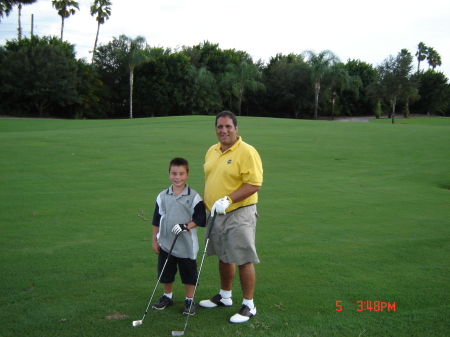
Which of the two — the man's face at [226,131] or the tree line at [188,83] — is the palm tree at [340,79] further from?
the man's face at [226,131]

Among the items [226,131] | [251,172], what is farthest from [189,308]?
[226,131]

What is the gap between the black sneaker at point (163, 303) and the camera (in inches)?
166

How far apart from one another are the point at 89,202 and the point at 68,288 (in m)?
4.12

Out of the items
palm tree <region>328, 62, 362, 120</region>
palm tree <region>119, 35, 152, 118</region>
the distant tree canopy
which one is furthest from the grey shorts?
palm tree <region>328, 62, 362, 120</region>

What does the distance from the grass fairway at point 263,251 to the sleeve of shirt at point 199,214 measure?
89 cm

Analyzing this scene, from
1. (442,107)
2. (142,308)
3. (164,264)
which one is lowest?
(142,308)

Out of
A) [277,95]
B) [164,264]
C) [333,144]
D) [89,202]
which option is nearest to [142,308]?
[164,264]

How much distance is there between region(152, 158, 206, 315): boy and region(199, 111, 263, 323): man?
18cm

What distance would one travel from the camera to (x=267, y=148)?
1719cm

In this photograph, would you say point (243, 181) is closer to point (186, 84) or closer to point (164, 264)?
point (164, 264)

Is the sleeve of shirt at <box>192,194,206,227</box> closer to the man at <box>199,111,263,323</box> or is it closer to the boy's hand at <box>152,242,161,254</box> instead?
the man at <box>199,111,263,323</box>

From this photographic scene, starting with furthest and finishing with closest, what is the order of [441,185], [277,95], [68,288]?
[277,95] → [441,185] → [68,288]

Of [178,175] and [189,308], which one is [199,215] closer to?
[178,175]

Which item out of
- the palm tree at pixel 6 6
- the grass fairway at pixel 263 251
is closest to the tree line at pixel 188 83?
the palm tree at pixel 6 6
